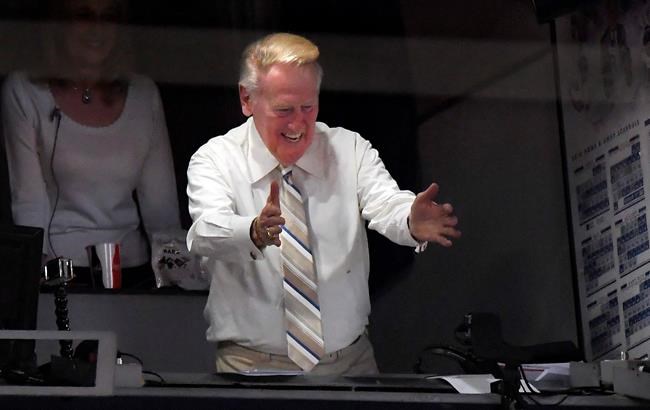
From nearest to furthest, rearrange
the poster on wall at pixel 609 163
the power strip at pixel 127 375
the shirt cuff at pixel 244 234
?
the power strip at pixel 127 375 → the shirt cuff at pixel 244 234 → the poster on wall at pixel 609 163

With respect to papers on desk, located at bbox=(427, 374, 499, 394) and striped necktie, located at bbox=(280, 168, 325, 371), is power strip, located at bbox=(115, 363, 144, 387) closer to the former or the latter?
papers on desk, located at bbox=(427, 374, 499, 394)

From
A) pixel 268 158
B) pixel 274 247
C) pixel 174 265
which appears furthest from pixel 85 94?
pixel 274 247

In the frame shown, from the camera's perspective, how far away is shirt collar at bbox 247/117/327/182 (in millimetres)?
3389

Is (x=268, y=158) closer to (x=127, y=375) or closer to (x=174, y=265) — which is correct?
(x=174, y=265)

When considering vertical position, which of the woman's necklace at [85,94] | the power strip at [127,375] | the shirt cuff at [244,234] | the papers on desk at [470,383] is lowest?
the papers on desk at [470,383]

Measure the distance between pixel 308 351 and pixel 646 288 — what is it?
1.08m

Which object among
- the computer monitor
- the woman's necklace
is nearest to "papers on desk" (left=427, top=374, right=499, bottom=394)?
the computer monitor

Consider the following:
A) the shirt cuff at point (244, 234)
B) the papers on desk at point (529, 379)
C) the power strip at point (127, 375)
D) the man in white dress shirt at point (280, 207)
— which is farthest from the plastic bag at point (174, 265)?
the power strip at point (127, 375)

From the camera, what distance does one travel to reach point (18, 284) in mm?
2602

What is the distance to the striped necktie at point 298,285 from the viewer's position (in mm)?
3232

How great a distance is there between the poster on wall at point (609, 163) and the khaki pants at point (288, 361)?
0.90 m

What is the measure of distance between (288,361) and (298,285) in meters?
0.19

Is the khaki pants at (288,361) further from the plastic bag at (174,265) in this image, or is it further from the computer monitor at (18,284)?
the plastic bag at (174,265)

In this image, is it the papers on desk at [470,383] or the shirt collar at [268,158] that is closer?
the papers on desk at [470,383]
